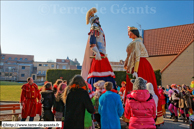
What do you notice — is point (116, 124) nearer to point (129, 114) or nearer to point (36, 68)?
point (129, 114)

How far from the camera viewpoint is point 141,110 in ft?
12.4

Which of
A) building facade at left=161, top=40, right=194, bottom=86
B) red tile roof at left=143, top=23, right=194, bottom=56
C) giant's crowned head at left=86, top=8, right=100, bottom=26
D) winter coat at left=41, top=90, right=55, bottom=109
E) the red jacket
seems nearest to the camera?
giant's crowned head at left=86, top=8, right=100, bottom=26

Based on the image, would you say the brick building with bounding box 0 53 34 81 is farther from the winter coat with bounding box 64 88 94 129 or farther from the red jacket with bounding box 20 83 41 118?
the winter coat with bounding box 64 88 94 129

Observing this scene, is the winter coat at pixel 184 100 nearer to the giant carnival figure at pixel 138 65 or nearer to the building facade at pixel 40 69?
the giant carnival figure at pixel 138 65

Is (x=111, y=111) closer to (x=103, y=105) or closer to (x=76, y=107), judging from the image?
(x=103, y=105)

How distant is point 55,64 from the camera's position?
246ft

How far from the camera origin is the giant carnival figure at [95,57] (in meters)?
5.50

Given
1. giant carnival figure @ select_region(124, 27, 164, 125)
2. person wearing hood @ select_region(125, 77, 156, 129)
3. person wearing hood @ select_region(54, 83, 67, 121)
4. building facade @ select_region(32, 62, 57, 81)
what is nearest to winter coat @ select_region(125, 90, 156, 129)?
person wearing hood @ select_region(125, 77, 156, 129)

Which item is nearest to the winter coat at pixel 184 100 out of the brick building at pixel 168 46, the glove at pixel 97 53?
the glove at pixel 97 53

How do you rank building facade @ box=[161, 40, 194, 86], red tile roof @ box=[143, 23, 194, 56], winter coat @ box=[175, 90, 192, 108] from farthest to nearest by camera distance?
1. red tile roof @ box=[143, 23, 194, 56]
2. building facade @ box=[161, 40, 194, 86]
3. winter coat @ box=[175, 90, 192, 108]

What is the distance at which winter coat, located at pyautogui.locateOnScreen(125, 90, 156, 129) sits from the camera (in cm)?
375

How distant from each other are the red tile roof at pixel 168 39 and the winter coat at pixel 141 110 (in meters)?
33.5

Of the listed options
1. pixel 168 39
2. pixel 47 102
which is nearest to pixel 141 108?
pixel 47 102

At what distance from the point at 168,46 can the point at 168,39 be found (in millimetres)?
1687
